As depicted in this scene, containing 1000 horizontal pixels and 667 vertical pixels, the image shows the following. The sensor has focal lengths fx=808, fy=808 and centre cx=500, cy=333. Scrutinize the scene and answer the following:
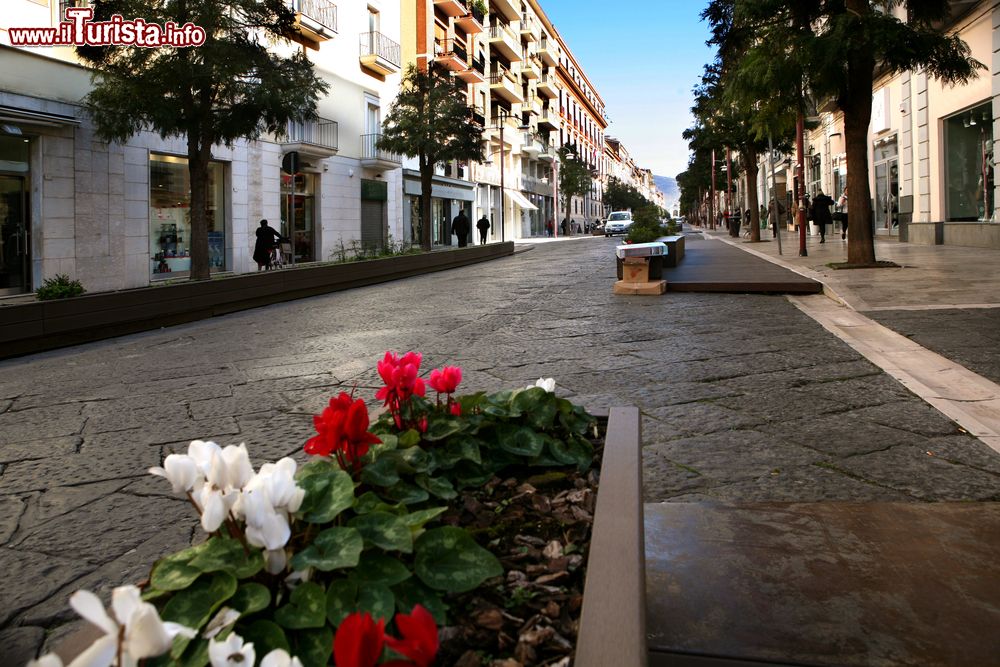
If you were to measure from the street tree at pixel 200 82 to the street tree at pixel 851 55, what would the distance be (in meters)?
7.59

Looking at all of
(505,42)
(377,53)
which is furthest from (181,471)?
(505,42)

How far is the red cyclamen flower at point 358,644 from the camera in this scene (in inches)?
32.2

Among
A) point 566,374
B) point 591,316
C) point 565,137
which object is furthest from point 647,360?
point 565,137

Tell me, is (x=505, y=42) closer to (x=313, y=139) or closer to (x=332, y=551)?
(x=313, y=139)

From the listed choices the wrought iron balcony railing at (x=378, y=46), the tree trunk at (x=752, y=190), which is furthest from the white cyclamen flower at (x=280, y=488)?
the wrought iron balcony railing at (x=378, y=46)

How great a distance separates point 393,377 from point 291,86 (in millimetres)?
12896

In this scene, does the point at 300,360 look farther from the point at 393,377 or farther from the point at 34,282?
the point at 34,282

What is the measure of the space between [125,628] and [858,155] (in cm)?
1344

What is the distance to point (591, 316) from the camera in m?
8.71

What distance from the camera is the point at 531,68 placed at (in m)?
56.0

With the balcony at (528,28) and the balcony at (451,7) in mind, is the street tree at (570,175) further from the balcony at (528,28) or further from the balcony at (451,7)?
the balcony at (451,7)

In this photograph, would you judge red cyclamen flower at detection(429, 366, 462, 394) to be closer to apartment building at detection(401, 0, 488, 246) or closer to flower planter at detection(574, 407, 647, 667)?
flower planter at detection(574, 407, 647, 667)

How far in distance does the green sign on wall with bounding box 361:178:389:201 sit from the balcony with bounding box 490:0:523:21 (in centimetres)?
2579

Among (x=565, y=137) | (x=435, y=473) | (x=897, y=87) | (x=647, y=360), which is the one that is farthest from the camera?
(x=565, y=137)
